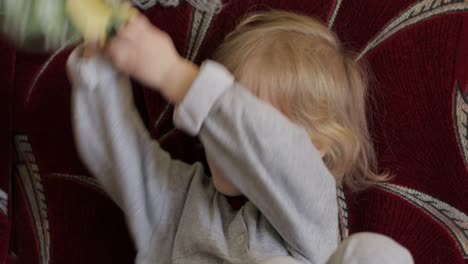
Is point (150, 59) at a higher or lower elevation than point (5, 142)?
higher

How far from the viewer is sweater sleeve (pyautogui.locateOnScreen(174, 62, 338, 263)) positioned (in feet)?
1.87

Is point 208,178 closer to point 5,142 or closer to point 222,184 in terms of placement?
point 222,184

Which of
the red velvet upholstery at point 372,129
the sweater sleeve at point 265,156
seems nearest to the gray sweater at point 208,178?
the sweater sleeve at point 265,156

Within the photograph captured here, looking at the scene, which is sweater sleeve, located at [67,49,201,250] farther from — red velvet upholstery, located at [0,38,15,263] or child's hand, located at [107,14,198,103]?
red velvet upholstery, located at [0,38,15,263]

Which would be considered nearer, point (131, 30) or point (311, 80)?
point (131, 30)

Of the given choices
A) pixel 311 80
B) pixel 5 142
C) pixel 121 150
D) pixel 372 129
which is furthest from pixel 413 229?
pixel 5 142

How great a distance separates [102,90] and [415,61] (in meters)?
0.42

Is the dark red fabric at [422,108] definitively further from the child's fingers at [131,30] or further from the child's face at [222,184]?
the child's fingers at [131,30]

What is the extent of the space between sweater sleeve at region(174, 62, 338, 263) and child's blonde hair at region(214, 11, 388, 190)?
85 millimetres

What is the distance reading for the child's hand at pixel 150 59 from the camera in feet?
1.87

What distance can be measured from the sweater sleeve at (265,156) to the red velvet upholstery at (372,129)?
18 cm

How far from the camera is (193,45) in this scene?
0.82 metres

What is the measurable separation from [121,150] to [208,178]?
156 mm

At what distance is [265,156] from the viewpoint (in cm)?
60
